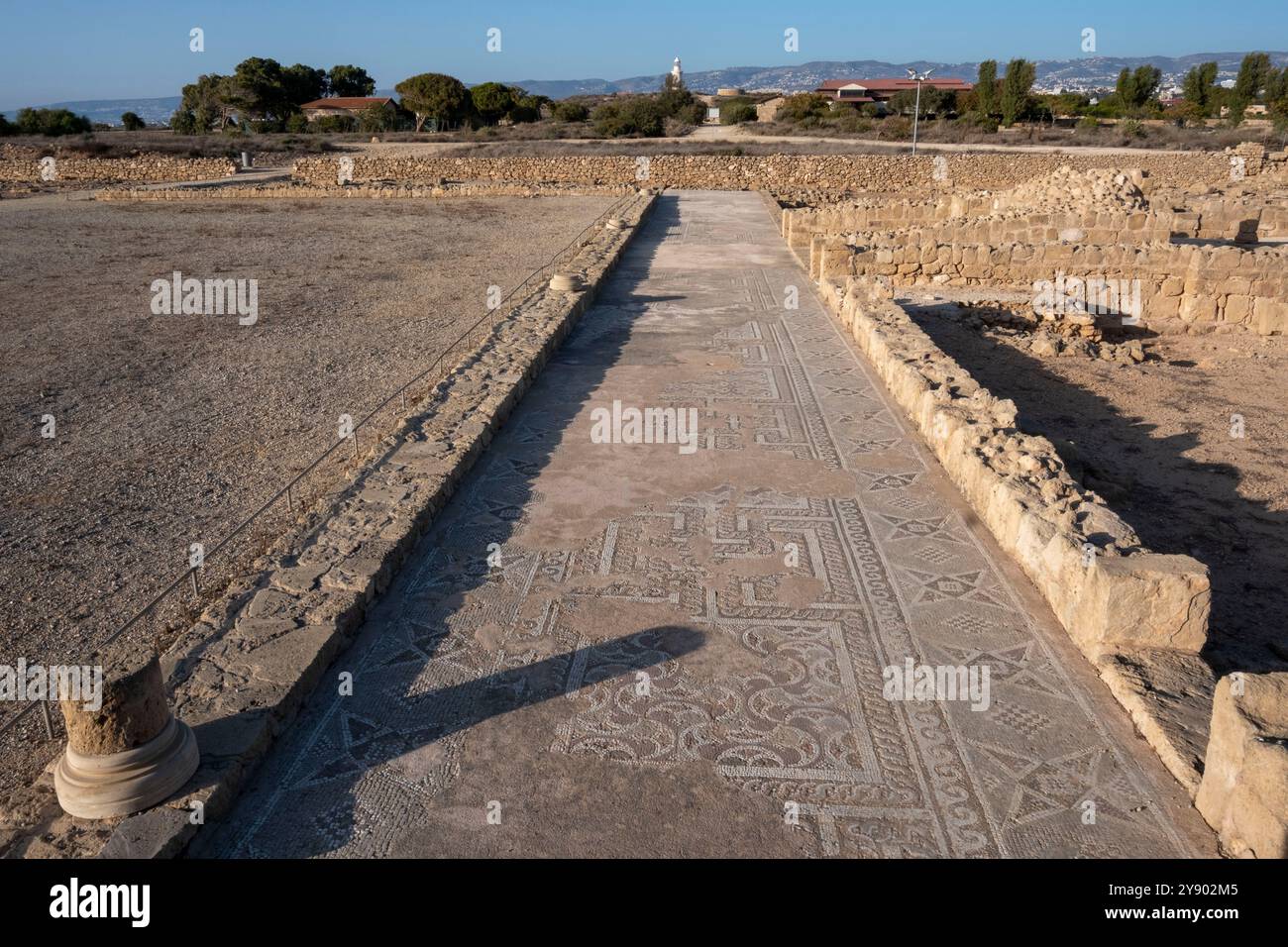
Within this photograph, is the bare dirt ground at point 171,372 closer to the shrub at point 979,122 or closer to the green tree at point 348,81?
the shrub at point 979,122

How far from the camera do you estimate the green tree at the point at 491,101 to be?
52031 mm

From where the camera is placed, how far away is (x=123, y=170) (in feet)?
110

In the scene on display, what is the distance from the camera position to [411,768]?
3459 mm

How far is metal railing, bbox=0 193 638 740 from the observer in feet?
12.3

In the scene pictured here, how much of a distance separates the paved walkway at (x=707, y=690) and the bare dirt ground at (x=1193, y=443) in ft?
4.10

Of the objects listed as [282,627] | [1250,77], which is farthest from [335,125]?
[282,627]

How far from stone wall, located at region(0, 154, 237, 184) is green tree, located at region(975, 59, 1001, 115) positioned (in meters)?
36.6

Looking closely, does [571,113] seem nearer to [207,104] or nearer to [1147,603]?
[207,104]

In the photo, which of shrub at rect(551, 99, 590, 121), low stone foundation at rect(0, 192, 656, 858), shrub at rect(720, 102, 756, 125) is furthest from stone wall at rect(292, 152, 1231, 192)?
low stone foundation at rect(0, 192, 656, 858)

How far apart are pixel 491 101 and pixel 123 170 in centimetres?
2359

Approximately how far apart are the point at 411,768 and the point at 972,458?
3.87m

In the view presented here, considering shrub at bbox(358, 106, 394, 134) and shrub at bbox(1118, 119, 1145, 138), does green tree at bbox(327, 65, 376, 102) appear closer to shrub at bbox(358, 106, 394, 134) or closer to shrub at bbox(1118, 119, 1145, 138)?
shrub at bbox(358, 106, 394, 134)
